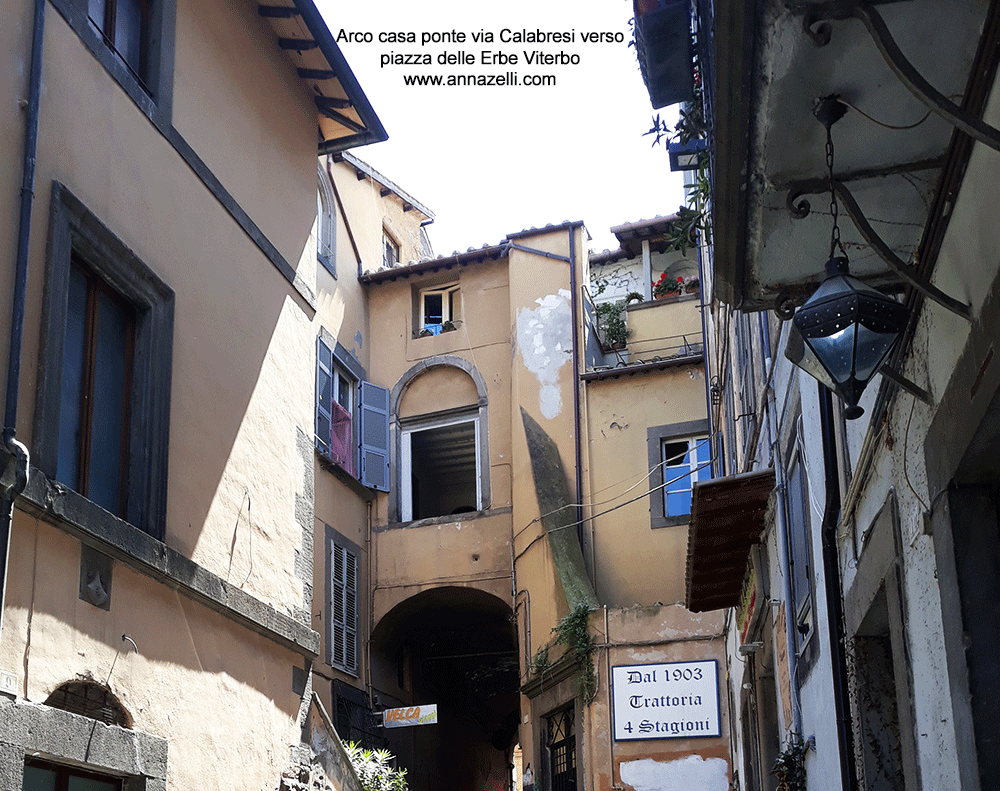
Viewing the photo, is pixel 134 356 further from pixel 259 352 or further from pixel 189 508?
pixel 259 352

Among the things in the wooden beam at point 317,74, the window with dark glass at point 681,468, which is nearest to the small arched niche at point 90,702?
the wooden beam at point 317,74

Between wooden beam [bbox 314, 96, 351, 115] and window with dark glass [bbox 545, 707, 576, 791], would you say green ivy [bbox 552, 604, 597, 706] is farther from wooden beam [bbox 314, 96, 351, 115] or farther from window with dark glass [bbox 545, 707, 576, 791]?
wooden beam [bbox 314, 96, 351, 115]

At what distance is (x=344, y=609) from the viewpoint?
18.1 m

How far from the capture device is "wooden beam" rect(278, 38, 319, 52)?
1070 centimetres

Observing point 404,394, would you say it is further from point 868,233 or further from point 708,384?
point 868,233

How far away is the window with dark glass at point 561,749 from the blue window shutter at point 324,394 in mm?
5060

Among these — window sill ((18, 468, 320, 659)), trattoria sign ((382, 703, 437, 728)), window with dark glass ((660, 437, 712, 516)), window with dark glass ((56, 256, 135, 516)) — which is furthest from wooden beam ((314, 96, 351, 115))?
trattoria sign ((382, 703, 437, 728))

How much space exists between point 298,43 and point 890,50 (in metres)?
8.28

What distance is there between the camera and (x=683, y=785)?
1474 centimetres

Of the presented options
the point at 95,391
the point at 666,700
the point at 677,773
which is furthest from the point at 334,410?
the point at 95,391

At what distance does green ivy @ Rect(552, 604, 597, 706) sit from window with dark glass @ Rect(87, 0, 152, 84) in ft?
32.0

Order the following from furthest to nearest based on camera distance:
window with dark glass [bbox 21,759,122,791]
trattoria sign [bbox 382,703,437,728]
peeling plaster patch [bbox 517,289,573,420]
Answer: peeling plaster patch [bbox 517,289,573,420], trattoria sign [bbox 382,703,437,728], window with dark glass [bbox 21,759,122,791]

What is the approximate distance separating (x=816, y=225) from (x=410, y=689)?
55.9 feet

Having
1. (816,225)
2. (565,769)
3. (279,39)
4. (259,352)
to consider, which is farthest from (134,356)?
(565,769)
